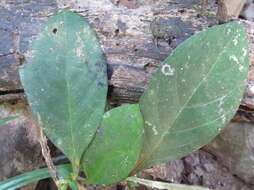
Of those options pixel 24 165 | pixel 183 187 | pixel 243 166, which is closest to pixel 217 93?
pixel 183 187

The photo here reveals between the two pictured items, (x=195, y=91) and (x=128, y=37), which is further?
(x=128, y=37)

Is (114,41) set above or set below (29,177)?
above

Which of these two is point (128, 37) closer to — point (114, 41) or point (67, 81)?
point (114, 41)

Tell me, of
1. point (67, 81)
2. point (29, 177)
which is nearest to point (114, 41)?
point (67, 81)

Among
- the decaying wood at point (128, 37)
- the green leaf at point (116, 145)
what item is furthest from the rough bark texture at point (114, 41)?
the green leaf at point (116, 145)

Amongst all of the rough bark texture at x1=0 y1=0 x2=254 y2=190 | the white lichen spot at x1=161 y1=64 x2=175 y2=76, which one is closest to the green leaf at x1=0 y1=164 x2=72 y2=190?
the rough bark texture at x1=0 y1=0 x2=254 y2=190

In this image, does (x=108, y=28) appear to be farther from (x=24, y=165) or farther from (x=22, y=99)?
(x=24, y=165)
